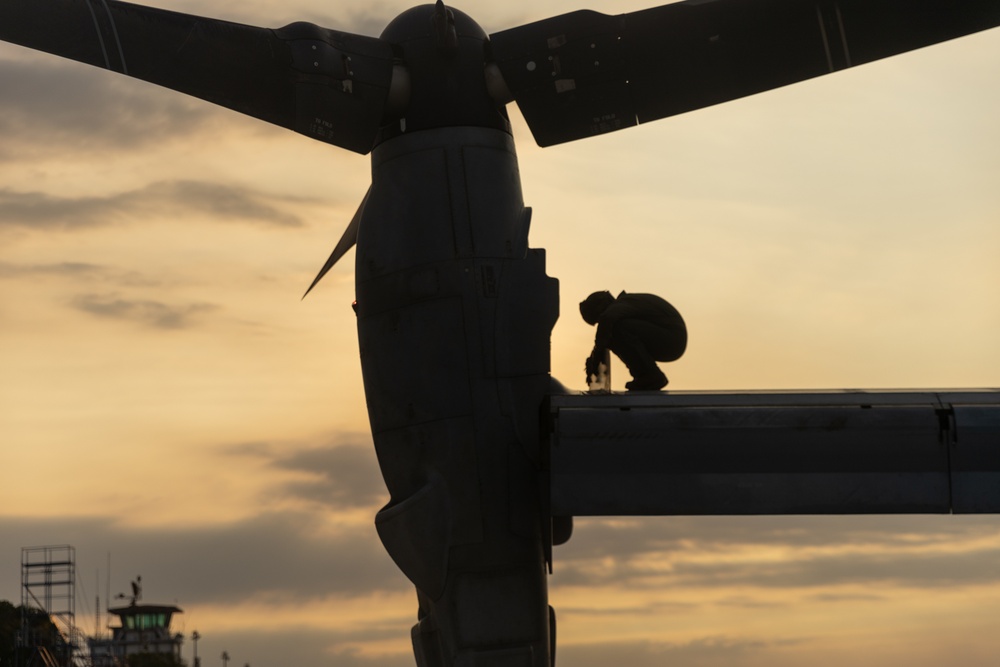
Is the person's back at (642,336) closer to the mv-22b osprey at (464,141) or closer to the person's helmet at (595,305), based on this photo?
the person's helmet at (595,305)

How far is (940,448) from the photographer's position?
20.8 metres

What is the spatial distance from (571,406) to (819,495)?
393 cm

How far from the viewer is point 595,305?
76.5 ft

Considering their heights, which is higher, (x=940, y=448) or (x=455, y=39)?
(x=455, y=39)

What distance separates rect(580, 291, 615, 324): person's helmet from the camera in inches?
917

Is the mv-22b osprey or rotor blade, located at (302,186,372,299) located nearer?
the mv-22b osprey

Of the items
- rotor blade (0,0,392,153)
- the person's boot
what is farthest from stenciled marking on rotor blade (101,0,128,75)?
the person's boot

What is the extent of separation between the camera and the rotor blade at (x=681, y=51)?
22.2 meters

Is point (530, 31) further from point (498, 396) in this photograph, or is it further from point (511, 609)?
point (511, 609)

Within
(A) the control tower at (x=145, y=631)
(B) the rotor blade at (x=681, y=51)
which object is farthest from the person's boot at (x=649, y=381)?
(A) the control tower at (x=145, y=631)

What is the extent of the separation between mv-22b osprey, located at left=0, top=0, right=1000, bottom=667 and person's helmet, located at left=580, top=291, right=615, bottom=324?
1.75 metres

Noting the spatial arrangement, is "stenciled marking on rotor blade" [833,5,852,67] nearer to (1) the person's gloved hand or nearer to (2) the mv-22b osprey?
(2) the mv-22b osprey

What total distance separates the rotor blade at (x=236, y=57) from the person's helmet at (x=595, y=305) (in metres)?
4.44

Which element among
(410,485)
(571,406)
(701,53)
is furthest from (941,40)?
(410,485)
